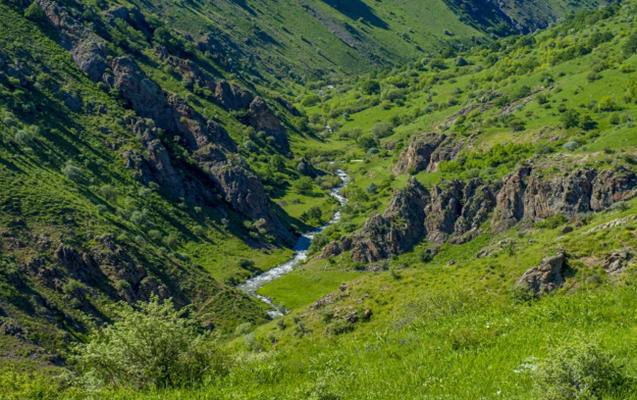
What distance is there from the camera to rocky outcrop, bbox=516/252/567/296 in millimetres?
42625

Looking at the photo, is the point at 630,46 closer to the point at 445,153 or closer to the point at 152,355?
the point at 445,153

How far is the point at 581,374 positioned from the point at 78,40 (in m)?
199

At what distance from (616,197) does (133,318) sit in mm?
113195

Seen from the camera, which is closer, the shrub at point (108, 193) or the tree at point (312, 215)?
the shrub at point (108, 193)

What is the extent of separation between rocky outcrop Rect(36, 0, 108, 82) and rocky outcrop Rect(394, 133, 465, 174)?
11509 cm

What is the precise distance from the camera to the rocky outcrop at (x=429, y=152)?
536 feet

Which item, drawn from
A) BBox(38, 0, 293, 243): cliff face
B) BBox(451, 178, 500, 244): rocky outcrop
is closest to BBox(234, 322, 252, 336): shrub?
BBox(451, 178, 500, 244): rocky outcrop

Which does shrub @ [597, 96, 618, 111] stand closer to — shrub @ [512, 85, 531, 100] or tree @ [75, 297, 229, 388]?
shrub @ [512, 85, 531, 100]

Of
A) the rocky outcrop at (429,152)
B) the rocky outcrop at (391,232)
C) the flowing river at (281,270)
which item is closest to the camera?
the flowing river at (281,270)

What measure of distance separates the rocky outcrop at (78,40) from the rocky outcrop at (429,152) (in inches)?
4531

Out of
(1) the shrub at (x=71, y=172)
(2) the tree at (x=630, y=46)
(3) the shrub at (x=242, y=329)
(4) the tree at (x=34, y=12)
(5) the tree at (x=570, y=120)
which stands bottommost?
(1) the shrub at (x=71, y=172)

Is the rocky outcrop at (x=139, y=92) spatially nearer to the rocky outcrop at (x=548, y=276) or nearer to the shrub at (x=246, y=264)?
the shrub at (x=246, y=264)

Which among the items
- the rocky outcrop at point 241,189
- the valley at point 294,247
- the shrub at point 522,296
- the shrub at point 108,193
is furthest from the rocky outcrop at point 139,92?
the shrub at point 522,296

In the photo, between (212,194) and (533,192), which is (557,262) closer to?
(533,192)
